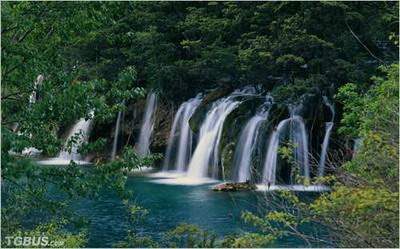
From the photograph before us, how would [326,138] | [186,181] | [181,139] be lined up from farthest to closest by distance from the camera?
[181,139]
[186,181]
[326,138]

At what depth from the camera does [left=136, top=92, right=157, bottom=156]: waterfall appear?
28750 millimetres

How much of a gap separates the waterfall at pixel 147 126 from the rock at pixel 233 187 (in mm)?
7854

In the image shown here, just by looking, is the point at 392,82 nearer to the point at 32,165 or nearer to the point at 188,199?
the point at 32,165

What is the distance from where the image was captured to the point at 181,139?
26.6 metres

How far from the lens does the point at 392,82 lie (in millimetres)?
11766

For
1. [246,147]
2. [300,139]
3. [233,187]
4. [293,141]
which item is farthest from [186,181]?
[300,139]

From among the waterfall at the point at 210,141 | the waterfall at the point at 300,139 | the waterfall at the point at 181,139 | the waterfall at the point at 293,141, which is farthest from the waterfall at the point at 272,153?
the waterfall at the point at 181,139

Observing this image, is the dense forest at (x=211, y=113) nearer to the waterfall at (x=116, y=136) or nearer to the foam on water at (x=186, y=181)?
the waterfall at (x=116, y=136)

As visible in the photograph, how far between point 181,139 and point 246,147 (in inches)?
171

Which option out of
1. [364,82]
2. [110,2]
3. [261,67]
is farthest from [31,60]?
[261,67]

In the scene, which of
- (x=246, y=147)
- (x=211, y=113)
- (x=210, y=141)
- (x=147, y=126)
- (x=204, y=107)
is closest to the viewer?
(x=246, y=147)

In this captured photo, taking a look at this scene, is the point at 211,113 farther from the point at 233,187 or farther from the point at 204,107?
the point at 233,187

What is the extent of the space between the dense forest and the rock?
0.47ft

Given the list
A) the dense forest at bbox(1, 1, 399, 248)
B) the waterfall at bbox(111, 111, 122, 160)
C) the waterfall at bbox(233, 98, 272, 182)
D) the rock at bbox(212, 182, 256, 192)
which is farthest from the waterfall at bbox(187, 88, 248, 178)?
the waterfall at bbox(111, 111, 122, 160)
